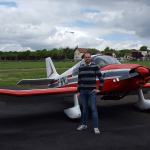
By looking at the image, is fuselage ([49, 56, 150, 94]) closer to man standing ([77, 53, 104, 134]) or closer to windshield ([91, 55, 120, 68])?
windshield ([91, 55, 120, 68])

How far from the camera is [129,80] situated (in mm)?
5352

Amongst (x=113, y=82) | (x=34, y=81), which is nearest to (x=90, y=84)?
(x=113, y=82)

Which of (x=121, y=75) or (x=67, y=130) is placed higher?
(x=121, y=75)

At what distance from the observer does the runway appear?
4.01 meters

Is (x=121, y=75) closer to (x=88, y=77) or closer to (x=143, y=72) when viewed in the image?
(x=143, y=72)

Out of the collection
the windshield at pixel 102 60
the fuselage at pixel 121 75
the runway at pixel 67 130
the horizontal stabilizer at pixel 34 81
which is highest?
the windshield at pixel 102 60

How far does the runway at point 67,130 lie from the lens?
401 centimetres

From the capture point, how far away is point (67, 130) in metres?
4.96

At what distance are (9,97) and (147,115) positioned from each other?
4331 mm

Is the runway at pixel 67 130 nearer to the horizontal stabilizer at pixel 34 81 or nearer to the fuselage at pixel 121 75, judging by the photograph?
the fuselage at pixel 121 75

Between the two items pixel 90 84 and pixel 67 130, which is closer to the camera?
pixel 90 84

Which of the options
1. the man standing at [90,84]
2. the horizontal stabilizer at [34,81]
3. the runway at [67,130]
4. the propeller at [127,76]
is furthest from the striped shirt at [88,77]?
the horizontal stabilizer at [34,81]

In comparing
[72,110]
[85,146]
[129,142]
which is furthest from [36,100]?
[129,142]

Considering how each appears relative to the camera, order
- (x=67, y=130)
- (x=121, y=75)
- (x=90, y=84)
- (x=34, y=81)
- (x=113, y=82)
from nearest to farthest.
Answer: (x=90, y=84) → (x=67, y=130) → (x=121, y=75) → (x=113, y=82) → (x=34, y=81)
